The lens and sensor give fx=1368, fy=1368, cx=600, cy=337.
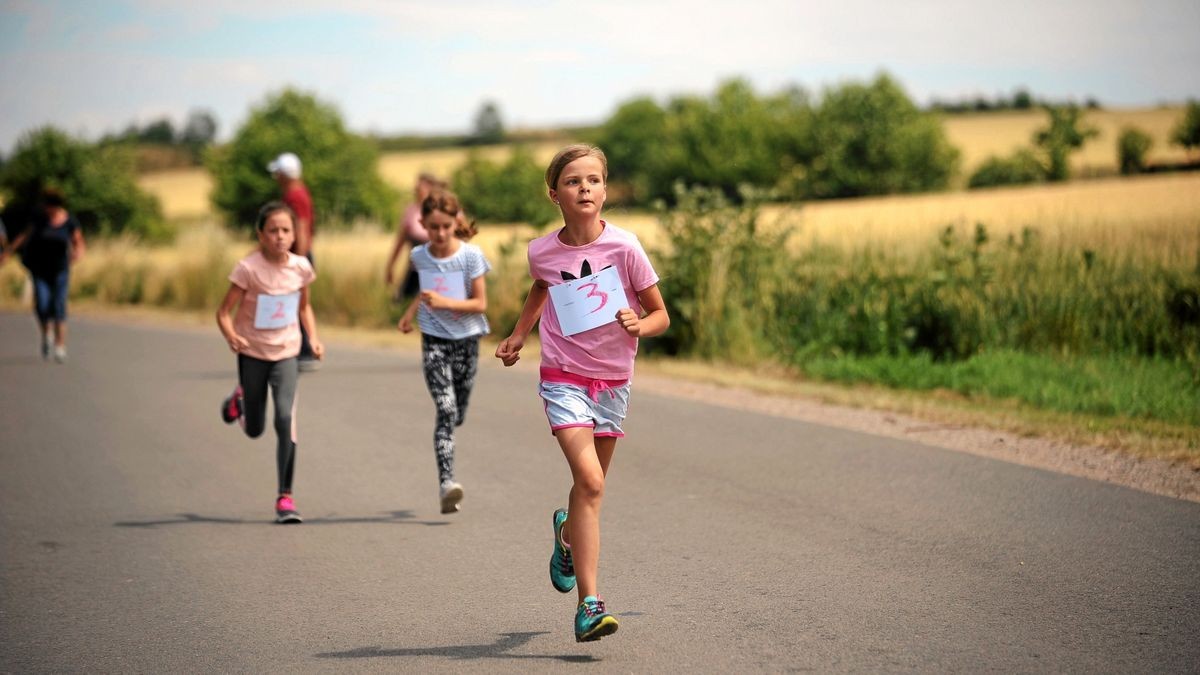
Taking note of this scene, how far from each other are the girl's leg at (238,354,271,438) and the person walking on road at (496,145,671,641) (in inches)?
123

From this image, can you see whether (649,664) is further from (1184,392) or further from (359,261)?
(359,261)

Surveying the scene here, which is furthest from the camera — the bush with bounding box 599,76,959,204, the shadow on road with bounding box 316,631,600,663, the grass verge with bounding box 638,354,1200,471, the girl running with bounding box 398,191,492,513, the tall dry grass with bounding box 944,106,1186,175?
the bush with bounding box 599,76,959,204

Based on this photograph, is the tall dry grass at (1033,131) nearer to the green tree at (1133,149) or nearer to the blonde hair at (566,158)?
the green tree at (1133,149)

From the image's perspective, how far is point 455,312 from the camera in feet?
26.5

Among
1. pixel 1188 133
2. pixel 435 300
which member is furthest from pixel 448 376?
pixel 1188 133

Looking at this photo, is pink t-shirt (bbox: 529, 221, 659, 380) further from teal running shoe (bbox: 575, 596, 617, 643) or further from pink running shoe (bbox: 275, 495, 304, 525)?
pink running shoe (bbox: 275, 495, 304, 525)

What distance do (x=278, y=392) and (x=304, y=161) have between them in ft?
239

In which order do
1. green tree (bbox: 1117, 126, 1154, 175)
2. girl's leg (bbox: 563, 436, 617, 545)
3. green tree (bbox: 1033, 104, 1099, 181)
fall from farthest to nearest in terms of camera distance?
green tree (bbox: 1033, 104, 1099, 181)
green tree (bbox: 1117, 126, 1154, 175)
girl's leg (bbox: 563, 436, 617, 545)

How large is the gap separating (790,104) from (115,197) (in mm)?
68213

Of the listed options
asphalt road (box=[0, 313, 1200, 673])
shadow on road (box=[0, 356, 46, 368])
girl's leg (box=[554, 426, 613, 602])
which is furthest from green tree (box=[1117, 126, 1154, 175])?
girl's leg (box=[554, 426, 613, 602])

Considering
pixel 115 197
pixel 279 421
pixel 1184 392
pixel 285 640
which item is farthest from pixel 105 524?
pixel 115 197

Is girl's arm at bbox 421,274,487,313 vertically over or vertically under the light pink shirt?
under

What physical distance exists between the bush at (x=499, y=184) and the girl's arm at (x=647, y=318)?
9048 centimetres

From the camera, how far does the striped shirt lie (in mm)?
8125
